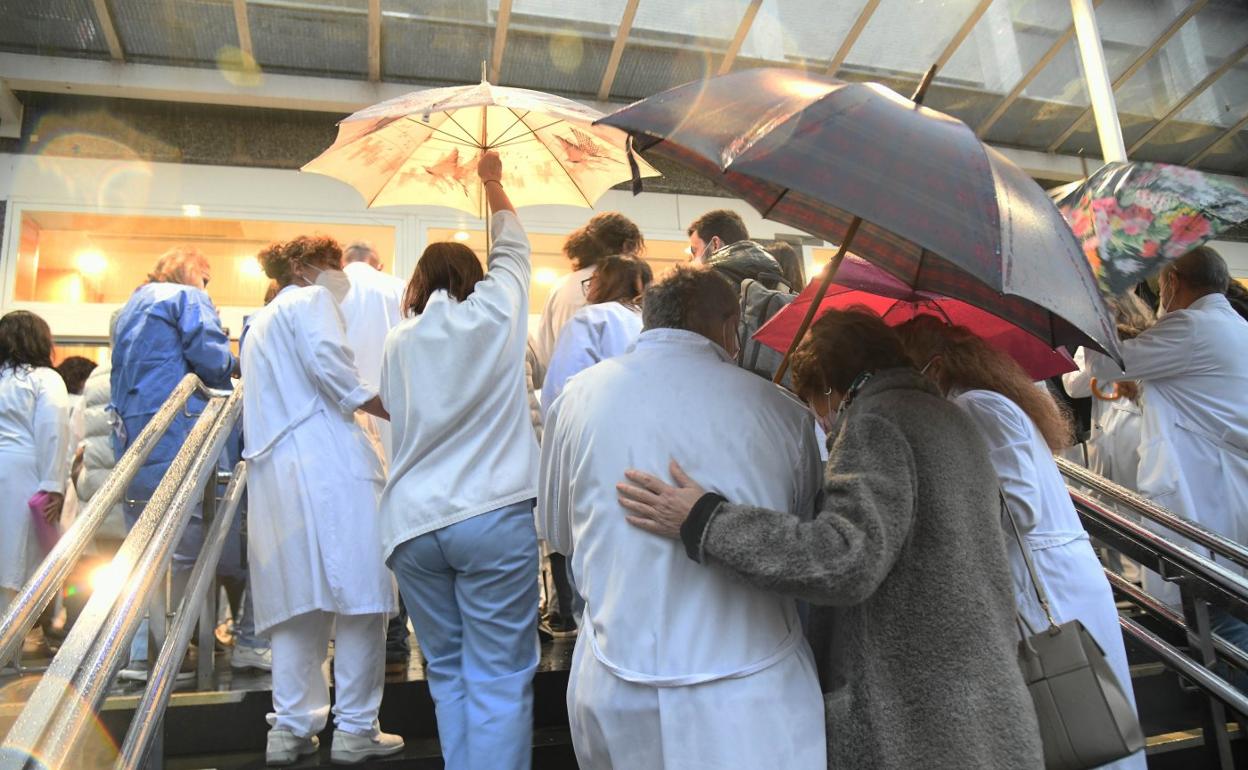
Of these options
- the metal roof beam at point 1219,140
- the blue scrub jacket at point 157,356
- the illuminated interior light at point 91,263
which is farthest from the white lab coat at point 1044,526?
the metal roof beam at point 1219,140

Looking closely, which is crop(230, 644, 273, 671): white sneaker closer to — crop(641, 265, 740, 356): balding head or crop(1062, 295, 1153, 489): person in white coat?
crop(641, 265, 740, 356): balding head

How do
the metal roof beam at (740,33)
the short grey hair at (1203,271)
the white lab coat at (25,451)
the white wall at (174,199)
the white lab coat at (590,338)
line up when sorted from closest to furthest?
the white lab coat at (590,338) < the short grey hair at (1203,271) < the white lab coat at (25,451) < the white wall at (174,199) < the metal roof beam at (740,33)

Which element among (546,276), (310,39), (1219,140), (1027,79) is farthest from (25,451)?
(1219,140)

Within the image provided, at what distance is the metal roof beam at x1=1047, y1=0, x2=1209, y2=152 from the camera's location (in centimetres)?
861

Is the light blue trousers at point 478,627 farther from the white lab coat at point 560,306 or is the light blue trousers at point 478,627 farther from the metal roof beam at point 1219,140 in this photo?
the metal roof beam at point 1219,140

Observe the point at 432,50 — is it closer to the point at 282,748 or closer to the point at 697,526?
the point at 282,748

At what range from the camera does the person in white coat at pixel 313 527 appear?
10.9 ft

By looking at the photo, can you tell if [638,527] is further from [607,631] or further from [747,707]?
[747,707]

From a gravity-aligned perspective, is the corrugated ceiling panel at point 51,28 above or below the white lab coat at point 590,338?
above

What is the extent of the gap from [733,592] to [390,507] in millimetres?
1324

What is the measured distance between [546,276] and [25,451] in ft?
15.3

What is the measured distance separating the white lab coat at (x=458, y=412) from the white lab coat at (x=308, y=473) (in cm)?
48

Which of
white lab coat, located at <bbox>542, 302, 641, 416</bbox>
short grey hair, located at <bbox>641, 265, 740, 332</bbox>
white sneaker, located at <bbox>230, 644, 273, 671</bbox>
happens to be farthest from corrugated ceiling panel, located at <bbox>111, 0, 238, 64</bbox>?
short grey hair, located at <bbox>641, 265, 740, 332</bbox>

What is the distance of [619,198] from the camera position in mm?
9016
